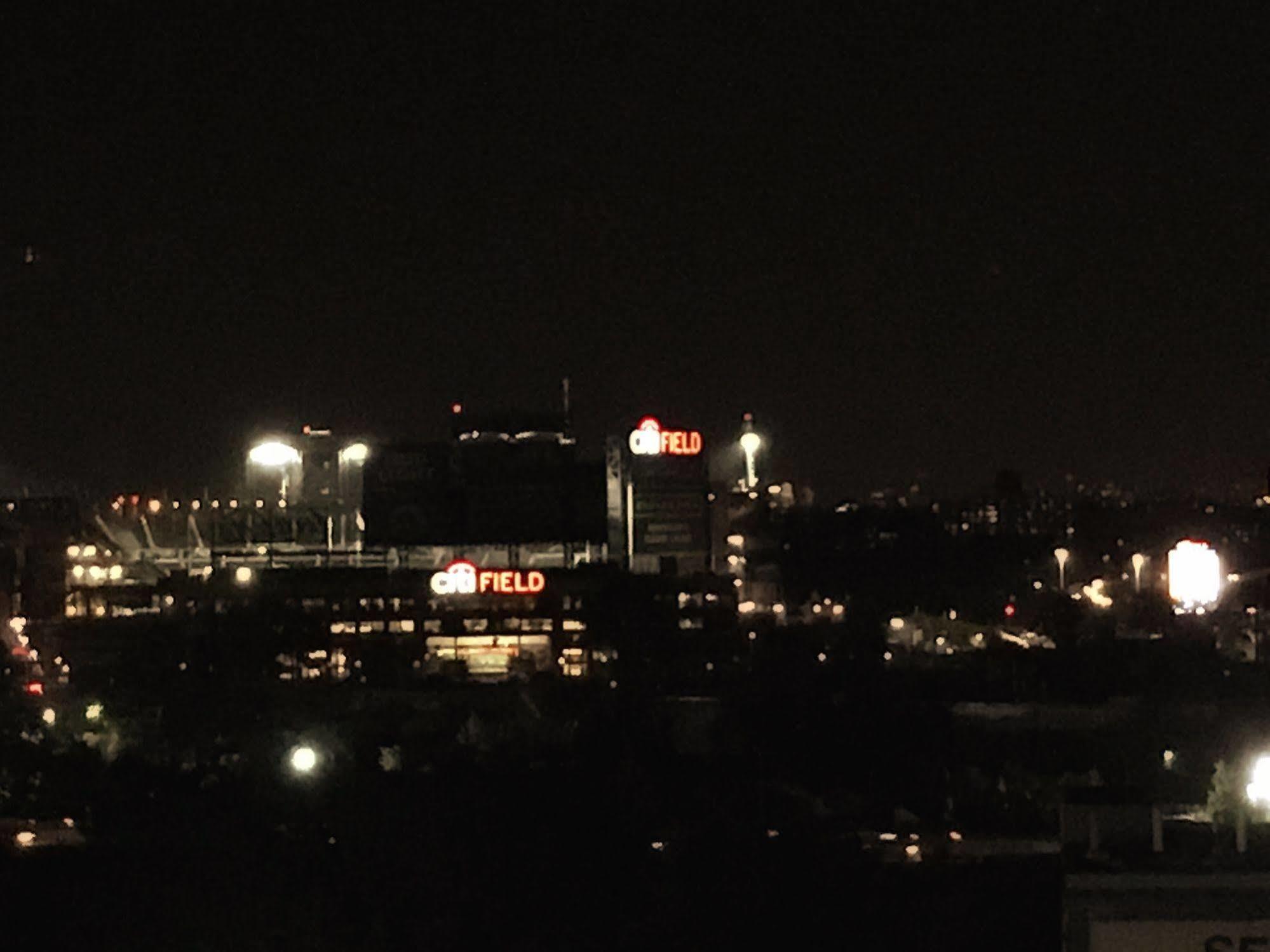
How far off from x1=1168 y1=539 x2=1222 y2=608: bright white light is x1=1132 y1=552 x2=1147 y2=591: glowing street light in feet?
80.3

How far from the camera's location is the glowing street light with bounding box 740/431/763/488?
59031 mm

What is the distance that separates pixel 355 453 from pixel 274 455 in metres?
3.89

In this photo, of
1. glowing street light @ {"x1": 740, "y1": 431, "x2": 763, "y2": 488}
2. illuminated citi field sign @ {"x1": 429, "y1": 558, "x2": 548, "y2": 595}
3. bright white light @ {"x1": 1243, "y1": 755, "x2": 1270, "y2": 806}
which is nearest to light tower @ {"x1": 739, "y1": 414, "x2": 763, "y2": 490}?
glowing street light @ {"x1": 740, "y1": 431, "x2": 763, "y2": 488}

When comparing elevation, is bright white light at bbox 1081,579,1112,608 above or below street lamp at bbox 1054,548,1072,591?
below

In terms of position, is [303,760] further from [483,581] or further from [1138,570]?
[1138,570]

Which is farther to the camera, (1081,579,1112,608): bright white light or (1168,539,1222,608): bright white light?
(1081,579,1112,608): bright white light

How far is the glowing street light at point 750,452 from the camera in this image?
59.0 m

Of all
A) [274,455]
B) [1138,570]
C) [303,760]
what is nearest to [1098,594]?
[1138,570]

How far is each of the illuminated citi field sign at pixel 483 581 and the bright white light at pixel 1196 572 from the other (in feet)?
76.0

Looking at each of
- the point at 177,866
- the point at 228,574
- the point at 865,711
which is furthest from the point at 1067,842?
the point at 228,574

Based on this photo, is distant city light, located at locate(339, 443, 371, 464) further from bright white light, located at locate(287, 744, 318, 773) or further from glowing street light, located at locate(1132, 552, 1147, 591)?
bright white light, located at locate(287, 744, 318, 773)

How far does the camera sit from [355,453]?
1652 inches

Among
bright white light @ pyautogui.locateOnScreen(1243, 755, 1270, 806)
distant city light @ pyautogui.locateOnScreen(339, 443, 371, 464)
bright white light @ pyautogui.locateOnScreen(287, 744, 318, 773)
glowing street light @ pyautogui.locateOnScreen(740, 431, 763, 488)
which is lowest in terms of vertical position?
bright white light @ pyautogui.locateOnScreen(287, 744, 318, 773)

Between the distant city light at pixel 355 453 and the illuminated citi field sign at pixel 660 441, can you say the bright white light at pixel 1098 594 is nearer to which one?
the illuminated citi field sign at pixel 660 441
